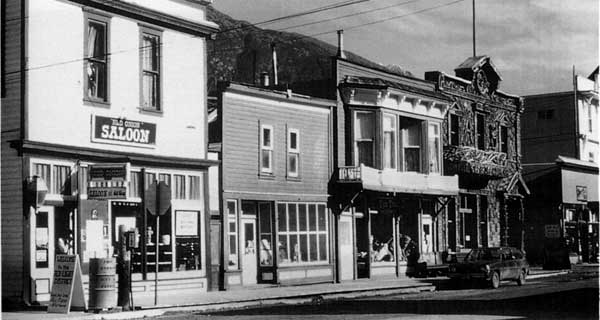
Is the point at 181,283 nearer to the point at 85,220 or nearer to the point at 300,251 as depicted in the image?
the point at 85,220

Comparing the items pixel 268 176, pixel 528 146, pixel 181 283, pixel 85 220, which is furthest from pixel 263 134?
pixel 528 146

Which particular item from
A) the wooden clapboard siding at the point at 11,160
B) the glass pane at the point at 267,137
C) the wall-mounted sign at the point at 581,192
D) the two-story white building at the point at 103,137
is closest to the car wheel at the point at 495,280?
the glass pane at the point at 267,137

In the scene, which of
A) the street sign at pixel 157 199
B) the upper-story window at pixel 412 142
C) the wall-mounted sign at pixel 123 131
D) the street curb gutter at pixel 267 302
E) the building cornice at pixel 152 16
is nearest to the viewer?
the street curb gutter at pixel 267 302

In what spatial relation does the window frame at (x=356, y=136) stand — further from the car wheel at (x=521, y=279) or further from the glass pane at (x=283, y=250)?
the car wheel at (x=521, y=279)

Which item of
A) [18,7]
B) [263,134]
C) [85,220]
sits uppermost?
[18,7]

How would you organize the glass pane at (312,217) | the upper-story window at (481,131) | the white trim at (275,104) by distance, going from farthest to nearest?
the upper-story window at (481,131)
the glass pane at (312,217)
the white trim at (275,104)

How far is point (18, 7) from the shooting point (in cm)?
2050

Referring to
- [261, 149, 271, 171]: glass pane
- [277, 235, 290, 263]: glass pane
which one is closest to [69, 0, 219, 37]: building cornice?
[261, 149, 271, 171]: glass pane

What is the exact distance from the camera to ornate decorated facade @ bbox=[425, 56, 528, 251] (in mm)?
37094

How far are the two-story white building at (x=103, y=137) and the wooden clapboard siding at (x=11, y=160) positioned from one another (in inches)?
1.1

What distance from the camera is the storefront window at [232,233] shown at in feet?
87.0

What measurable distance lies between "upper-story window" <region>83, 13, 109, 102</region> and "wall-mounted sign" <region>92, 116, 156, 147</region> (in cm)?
61

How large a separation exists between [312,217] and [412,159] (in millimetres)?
6177

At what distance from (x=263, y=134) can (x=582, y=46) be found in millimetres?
14130
